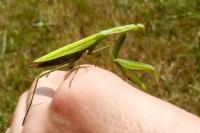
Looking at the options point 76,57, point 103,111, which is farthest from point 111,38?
point 103,111

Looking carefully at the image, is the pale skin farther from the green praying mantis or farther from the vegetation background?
the vegetation background

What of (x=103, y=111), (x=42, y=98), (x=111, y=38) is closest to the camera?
(x=103, y=111)

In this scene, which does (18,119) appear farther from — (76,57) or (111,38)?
(111,38)

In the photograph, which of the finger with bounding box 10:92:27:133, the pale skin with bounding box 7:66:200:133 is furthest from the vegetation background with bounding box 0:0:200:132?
the pale skin with bounding box 7:66:200:133

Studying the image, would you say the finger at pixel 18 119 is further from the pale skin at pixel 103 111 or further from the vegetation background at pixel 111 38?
the vegetation background at pixel 111 38

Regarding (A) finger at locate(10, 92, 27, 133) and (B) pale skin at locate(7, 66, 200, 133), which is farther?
(A) finger at locate(10, 92, 27, 133)

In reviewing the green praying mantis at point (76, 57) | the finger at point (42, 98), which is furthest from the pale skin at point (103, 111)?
the green praying mantis at point (76, 57)
